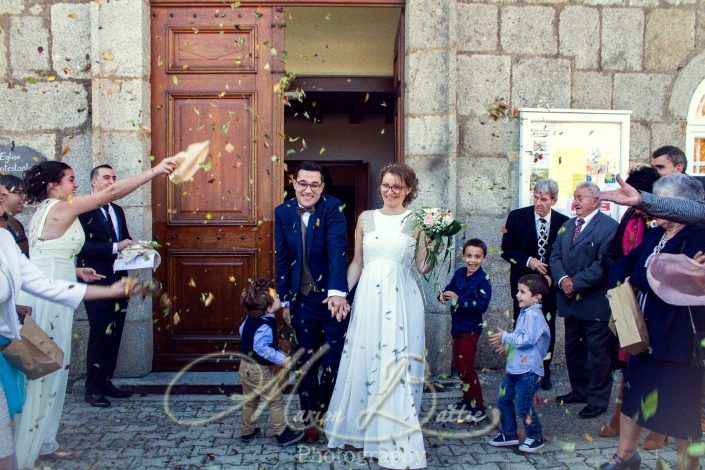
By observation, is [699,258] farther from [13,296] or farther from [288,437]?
[13,296]

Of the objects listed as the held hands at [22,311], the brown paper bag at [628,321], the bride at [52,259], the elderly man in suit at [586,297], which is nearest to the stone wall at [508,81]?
the elderly man in suit at [586,297]

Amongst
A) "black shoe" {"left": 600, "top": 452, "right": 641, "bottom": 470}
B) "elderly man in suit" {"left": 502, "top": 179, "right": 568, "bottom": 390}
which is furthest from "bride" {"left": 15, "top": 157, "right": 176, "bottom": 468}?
"elderly man in suit" {"left": 502, "top": 179, "right": 568, "bottom": 390}

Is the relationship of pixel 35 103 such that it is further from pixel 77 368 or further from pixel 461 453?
pixel 461 453

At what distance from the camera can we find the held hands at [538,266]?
18.1ft

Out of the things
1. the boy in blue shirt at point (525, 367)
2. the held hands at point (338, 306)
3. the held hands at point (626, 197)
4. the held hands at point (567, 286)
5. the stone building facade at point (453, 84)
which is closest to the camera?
the held hands at point (626, 197)

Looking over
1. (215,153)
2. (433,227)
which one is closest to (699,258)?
(433,227)

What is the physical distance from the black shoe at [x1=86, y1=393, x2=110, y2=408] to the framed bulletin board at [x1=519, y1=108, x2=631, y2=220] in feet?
13.8

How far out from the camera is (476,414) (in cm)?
497

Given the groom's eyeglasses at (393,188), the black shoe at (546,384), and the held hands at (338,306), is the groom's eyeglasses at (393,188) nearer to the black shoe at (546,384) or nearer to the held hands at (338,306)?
the held hands at (338,306)

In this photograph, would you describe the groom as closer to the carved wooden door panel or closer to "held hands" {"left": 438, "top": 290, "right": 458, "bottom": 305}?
"held hands" {"left": 438, "top": 290, "right": 458, "bottom": 305}

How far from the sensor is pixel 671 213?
11.0 feet

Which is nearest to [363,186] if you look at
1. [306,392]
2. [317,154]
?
[317,154]

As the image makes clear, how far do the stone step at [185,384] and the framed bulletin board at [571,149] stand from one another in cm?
218

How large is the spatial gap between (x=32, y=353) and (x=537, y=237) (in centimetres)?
420
